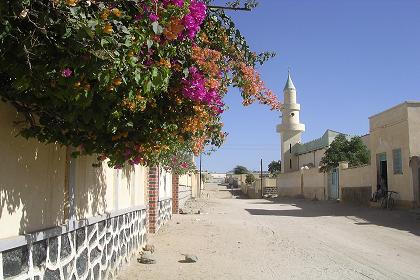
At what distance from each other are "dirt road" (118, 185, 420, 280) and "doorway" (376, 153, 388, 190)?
17.0 feet

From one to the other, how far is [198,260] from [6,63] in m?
7.98

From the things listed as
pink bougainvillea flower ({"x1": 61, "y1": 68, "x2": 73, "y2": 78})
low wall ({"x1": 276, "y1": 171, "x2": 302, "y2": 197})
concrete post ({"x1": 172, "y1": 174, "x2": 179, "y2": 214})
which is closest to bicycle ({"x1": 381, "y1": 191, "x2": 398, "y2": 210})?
concrete post ({"x1": 172, "y1": 174, "x2": 179, "y2": 214})

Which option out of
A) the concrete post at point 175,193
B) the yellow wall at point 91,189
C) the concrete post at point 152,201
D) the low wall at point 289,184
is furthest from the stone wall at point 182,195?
the yellow wall at point 91,189

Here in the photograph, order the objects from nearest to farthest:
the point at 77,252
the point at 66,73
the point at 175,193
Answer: the point at 66,73, the point at 77,252, the point at 175,193

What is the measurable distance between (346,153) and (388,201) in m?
16.0

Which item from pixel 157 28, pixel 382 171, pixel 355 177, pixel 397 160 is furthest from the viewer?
pixel 355 177

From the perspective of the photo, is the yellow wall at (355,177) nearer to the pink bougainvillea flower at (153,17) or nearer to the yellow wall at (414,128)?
the yellow wall at (414,128)

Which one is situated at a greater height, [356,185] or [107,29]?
[107,29]

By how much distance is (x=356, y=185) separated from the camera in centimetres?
3073

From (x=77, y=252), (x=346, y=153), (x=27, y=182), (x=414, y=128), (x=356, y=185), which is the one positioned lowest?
(x=77, y=252)

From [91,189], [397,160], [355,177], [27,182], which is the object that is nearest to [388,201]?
[397,160]

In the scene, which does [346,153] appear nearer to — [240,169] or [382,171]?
[382,171]

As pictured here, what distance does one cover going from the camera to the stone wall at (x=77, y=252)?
4340 millimetres

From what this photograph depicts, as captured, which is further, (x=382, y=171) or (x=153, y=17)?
(x=382, y=171)
